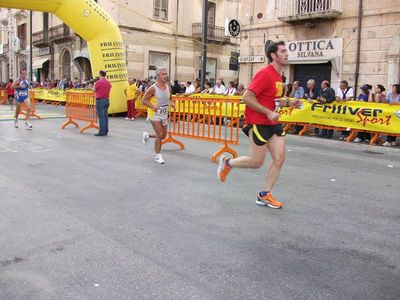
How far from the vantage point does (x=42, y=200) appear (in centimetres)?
563

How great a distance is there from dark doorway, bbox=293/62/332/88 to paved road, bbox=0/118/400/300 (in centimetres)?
1200

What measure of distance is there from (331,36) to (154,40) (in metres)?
15.5

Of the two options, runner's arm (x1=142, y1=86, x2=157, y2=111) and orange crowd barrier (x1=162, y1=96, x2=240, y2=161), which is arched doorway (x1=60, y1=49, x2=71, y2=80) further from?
runner's arm (x1=142, y1=86, x2=157, y2=111)

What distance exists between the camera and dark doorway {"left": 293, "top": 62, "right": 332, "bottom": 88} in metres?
19.6

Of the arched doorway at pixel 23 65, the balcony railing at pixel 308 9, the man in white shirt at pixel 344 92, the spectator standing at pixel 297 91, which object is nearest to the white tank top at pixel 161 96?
the man in white shirt at pixel 344 92

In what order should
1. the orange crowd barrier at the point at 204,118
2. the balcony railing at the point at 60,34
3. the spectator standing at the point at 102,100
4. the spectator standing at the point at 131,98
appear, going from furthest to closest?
the balcony railing at the point at 60,34
the spectator standing at the point at 131,98
the spectator standing at the point at 102,100
the orange crowd barrier at the point at 204,118

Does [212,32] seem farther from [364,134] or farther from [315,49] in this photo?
[364,134]

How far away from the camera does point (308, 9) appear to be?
63.3ft

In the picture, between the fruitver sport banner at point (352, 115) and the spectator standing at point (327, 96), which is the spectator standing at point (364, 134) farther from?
the spectator standing at point (327, 96)

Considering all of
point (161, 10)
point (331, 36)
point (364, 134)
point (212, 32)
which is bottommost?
point (364, 134)

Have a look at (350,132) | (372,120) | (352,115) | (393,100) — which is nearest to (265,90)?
(372,120)

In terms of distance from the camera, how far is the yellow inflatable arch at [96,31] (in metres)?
15.9

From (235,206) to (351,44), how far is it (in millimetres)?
14923

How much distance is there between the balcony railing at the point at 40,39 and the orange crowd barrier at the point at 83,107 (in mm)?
26193
